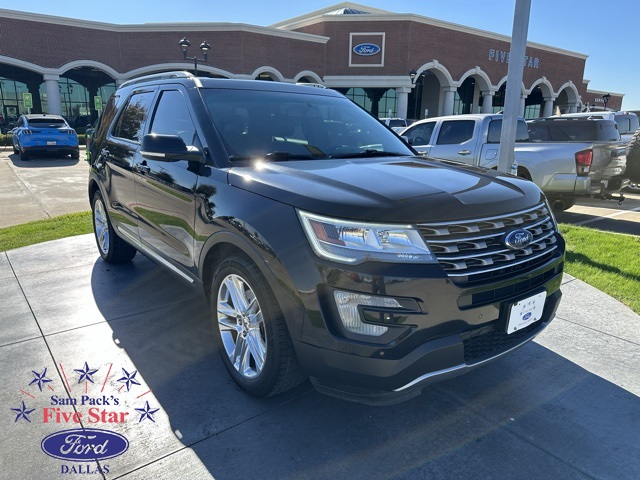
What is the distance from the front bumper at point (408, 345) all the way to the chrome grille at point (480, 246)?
0.09m

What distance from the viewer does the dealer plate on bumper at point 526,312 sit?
2.50 metres

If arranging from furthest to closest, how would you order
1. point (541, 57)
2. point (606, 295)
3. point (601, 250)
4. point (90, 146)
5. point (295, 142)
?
point (541, 57) < point (601, 250) < point (90, 146) < point (606, 295) < point (295, 142)

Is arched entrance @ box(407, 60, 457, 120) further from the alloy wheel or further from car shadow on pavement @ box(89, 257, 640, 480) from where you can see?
the alloy wheel

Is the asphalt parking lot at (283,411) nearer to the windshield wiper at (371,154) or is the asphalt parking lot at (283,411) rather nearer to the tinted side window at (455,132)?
the windshield wiper at (371,154)

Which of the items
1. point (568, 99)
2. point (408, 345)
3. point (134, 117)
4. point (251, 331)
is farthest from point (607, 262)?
Result: point (568, 99)

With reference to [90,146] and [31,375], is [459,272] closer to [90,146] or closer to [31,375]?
[31,375]

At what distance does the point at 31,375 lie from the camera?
3174mm

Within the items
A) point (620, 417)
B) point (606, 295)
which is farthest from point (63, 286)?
point (606, 295)

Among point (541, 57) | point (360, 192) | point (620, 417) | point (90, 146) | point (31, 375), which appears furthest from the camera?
point (541, 57)

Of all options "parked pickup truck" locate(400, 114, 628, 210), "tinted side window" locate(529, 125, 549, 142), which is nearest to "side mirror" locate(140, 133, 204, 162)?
"parked pickup truck" locate(400, 114, 628, 210)

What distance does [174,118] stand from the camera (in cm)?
362

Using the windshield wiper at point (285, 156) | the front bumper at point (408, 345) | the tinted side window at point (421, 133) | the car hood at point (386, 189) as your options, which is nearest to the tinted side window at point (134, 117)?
the windshield wiper at point (285, 156)

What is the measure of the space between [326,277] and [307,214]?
0.34m

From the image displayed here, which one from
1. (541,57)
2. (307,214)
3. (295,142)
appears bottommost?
(307,214)
